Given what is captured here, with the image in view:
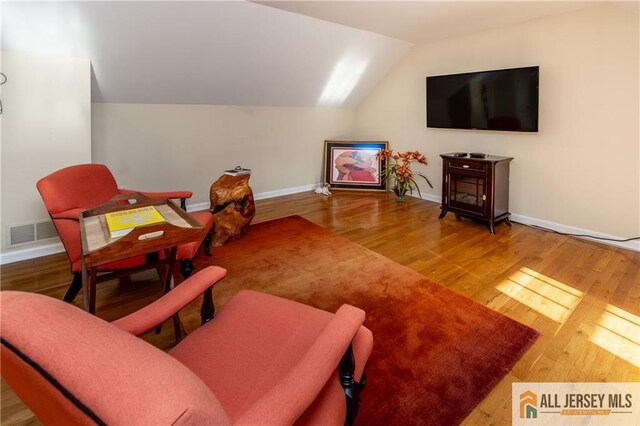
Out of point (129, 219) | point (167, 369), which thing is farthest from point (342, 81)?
point (167, 369)

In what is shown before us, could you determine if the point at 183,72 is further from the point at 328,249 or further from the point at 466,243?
the point at 466,243

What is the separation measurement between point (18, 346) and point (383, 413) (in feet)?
4.70

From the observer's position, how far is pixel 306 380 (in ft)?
2.92

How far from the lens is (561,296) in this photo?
8.24 feet

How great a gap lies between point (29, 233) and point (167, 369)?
3.57 meters

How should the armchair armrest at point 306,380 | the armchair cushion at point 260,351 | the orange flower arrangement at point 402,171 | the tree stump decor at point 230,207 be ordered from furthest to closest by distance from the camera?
the orange flower arrangement at point 402,171 < the tree stump decor at point 230,207 < the armchair cushion at point 260,351 < the armchair armrest at point 306,380

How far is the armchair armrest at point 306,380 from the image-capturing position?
2.58ft

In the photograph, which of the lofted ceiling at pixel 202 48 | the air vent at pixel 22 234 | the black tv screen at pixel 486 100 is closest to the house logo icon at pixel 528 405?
the black tv screen at pixel 486 100

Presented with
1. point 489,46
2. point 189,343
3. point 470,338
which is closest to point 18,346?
point 189,343

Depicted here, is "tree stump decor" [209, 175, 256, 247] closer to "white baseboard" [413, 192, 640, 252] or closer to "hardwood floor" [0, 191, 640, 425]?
"hardwood floor" [0, 191, 640, 425]

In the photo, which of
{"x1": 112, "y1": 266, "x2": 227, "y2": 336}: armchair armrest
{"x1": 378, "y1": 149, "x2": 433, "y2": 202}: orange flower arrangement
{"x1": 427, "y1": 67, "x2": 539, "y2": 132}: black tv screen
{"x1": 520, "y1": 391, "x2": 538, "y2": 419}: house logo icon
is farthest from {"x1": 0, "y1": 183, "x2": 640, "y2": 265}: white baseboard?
{"x1": 112, "y1": 266, "x2": 227, "y2": 336}: armchair armrest

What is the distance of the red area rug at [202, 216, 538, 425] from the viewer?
1.65 meters

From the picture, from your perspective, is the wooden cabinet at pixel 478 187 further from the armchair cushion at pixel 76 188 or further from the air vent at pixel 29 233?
the air vent at pixel 29 233

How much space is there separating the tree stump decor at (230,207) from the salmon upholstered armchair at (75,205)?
805mm
